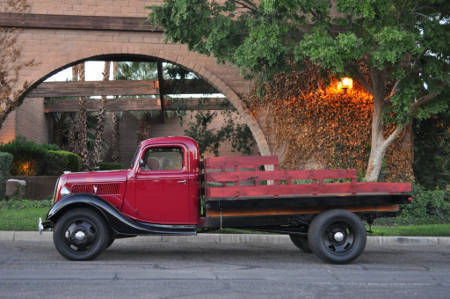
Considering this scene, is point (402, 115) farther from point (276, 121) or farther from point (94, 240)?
point (94, 240)

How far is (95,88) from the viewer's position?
20.4 metres

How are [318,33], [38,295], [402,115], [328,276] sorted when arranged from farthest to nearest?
1. [402,115]
2. [318,33]
3. [328,276]
4. [38,295]

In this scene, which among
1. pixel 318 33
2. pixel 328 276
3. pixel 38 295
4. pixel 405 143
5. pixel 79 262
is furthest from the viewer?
pixel 405 143

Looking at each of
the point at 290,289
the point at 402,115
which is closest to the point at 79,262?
the point at 290,289

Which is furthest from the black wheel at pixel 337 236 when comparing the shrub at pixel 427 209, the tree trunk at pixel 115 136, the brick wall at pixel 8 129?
the tree trunk at pixel 115 136

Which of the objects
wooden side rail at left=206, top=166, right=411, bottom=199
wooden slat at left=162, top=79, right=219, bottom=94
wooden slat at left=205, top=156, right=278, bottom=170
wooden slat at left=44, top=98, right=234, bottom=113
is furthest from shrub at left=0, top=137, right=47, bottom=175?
wooden side rail at left=206, top=166, right=411, bottom=199

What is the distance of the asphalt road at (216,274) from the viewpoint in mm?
5336

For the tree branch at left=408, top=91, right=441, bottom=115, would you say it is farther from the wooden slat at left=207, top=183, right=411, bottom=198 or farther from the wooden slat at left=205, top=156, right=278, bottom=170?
the wooden slat at left=205, top=156, right=278, bottom=170

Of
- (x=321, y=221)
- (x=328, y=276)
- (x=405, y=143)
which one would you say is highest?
(x=405, y=143)

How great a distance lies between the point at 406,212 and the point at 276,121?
16.2ft

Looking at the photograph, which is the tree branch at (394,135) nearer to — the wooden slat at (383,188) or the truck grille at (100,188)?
the wooden slat at (383,188)

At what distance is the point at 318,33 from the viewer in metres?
10.8

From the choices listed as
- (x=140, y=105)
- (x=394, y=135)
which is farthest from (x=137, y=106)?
(x=394, y=135)

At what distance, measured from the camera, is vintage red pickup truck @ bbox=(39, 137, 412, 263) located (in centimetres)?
712
